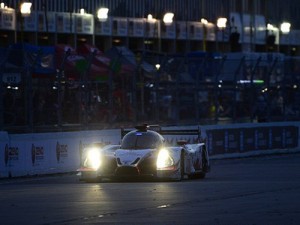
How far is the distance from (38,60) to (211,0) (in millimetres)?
42670

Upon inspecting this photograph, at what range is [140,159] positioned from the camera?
2367 centimetres

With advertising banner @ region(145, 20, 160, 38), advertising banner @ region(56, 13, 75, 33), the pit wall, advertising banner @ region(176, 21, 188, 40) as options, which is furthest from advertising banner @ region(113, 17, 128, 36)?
the pit wall

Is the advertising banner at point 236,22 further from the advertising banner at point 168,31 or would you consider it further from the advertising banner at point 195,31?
the advertising banner at point 168,31

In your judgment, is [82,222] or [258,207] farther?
[258,207]

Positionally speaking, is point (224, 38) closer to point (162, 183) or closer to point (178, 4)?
point (178, 4)

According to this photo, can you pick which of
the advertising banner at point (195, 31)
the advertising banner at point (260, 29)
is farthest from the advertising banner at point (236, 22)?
the advertising banner at point (195, 31)

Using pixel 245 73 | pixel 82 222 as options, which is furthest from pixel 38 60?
pixel 82 222

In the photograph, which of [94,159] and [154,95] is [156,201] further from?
[154,95]

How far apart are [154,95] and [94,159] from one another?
11059 millimetres

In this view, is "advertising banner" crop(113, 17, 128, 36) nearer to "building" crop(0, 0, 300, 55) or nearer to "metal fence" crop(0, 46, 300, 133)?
"building" crop(0, 0, 300, 55)

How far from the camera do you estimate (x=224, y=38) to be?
7000cm

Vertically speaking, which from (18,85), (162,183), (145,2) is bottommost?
(162,183)

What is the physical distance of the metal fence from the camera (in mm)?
28766

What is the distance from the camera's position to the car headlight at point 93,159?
24.0 m
